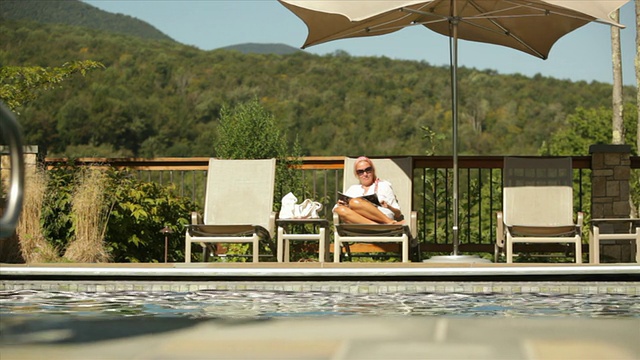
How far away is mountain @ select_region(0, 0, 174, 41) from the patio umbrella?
41.5m

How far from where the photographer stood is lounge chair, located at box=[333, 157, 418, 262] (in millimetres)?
6621

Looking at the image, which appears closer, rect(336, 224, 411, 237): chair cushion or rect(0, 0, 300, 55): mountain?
rect(336, 224, 411, 237): chair cushion

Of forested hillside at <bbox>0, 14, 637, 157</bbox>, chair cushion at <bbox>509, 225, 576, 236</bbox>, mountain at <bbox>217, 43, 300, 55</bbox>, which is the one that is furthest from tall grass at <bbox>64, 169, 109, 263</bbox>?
mountain at <bbox>217, 43, 300, 55</bbox>

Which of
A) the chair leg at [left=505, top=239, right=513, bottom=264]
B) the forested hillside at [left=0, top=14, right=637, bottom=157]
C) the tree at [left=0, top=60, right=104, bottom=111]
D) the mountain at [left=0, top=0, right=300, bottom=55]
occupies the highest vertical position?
the mountain at [left=0, top=0, right=300, bottom=55]

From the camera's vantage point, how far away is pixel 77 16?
4844cm

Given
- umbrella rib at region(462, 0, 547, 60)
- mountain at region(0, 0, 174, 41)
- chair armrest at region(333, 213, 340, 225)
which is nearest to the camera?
chair armrest at region(333, 213, 340, 225)

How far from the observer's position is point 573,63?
44.1 meters

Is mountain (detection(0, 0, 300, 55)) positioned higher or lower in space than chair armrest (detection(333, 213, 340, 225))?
higher

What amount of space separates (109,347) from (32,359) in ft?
1.13

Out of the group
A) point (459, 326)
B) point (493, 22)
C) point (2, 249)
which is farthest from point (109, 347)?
point (493, 22)

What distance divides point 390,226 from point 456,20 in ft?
5.36

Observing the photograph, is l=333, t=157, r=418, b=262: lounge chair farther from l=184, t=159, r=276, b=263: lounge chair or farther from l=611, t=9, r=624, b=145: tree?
l=611, t=9, r=624, b=145: tree

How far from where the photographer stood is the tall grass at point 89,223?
7105 mm

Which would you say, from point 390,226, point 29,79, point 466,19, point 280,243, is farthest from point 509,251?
point 29,79
